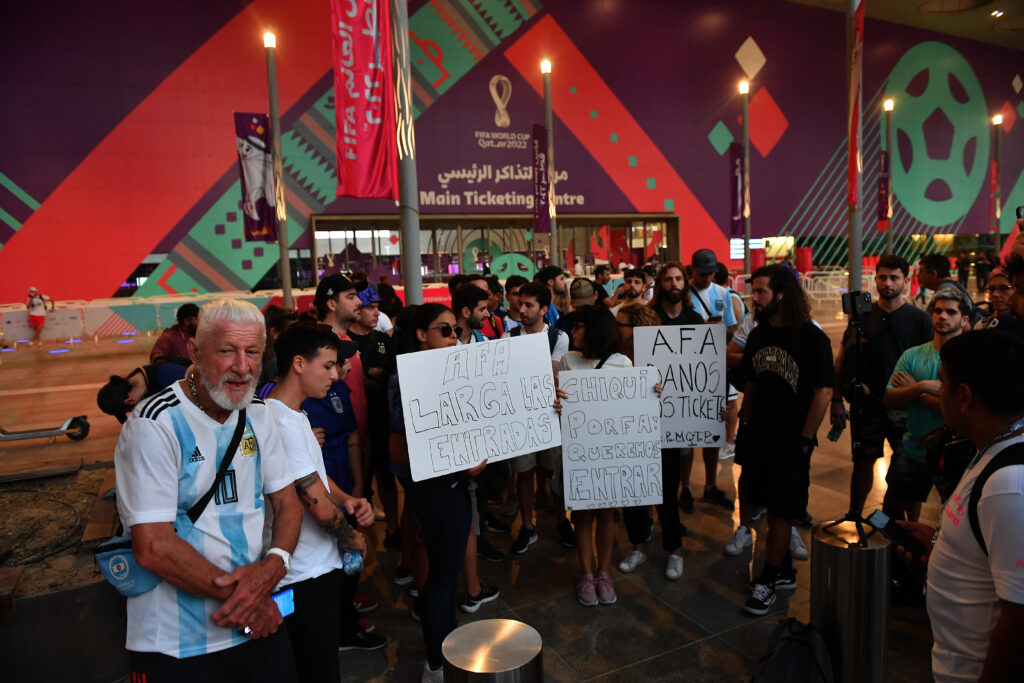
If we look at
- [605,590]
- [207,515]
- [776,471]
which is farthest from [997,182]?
[207,515]

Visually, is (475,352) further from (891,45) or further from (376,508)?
(891,45)

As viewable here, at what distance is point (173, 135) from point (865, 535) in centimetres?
1941

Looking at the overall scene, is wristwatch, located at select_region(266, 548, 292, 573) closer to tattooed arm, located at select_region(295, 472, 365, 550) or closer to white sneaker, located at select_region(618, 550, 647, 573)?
tattooed arm, located at select_region(295, 472, 365, 550)

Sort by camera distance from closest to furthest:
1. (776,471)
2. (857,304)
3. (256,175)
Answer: (776,471) → (857,304) → (256,175)

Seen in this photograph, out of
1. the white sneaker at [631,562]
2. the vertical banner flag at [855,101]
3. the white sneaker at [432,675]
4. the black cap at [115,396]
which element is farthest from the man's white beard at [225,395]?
the vertical banner flag at [855,101]

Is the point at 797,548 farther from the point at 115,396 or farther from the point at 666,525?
the point at 115,396

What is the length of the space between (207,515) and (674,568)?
308 centimetres

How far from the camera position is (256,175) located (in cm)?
1134

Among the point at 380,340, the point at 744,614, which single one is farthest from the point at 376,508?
the point at 744,614

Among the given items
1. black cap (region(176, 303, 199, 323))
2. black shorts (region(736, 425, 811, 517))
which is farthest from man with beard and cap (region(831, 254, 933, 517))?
black cap (region(176, 303, 199, 323))

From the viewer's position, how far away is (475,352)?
3295 mm

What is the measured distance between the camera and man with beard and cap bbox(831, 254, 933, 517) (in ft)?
13.7

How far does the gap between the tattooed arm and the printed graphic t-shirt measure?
0.80ft

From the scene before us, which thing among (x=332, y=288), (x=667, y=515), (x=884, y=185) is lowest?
(x=667, y=515)
